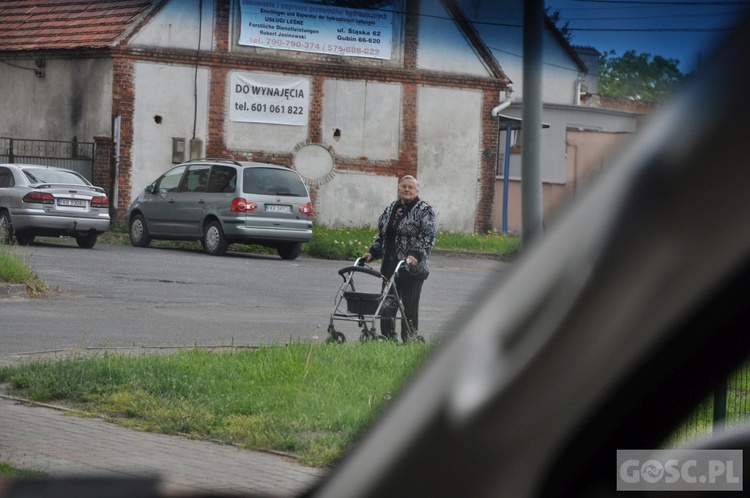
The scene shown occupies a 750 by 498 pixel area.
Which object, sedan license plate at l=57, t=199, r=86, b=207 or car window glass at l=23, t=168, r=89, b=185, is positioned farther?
car window glass at l=23, t=168, r=89, b=185

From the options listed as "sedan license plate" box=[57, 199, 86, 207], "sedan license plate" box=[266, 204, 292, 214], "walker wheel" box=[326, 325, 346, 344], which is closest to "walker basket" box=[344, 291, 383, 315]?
"walker wheel" box=[326, 325, 346, 344]

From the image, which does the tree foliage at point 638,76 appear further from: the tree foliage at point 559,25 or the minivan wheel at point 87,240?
the minivan wheel at point 87,240

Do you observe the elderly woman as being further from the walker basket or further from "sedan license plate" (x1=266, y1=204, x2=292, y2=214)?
"sedan license plate" (x1=266, y1=204, x2=292, y2=214)

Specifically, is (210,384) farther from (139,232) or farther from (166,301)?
(139,232)

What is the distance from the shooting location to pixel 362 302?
986 cm

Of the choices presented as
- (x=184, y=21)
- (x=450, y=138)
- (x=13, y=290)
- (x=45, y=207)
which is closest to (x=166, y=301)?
(x=13, y=290)

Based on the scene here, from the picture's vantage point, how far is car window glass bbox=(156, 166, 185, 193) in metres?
19.5

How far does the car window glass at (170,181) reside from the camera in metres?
19.5

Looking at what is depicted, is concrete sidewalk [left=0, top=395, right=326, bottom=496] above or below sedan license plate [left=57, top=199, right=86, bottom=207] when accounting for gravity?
below

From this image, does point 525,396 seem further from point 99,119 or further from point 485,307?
point 99,119

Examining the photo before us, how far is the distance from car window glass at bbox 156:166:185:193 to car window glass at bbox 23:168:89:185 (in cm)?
123

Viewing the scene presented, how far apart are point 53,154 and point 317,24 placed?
24343 mm

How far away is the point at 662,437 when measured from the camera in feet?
1.61

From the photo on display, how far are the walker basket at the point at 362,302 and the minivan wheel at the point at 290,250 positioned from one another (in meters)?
9.30
